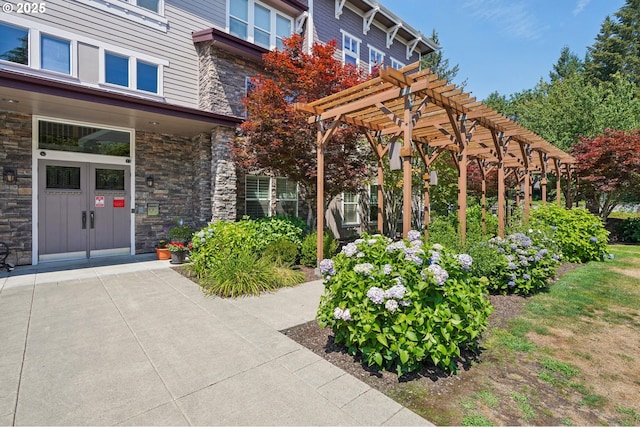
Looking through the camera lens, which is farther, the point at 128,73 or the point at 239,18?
the point at 239,18

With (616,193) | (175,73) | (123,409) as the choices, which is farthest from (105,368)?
(616,193)

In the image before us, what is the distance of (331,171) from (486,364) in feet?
18.6

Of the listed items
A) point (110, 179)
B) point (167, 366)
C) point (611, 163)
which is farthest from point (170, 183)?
point (611, 163)

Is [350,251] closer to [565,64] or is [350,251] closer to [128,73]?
[128,73]

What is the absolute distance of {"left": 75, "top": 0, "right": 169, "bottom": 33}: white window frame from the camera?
7637mm

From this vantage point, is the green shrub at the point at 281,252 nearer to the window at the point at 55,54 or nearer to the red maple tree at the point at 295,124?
the red maple tree at the point at 295,124

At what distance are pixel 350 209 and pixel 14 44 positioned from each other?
1063 centimetres

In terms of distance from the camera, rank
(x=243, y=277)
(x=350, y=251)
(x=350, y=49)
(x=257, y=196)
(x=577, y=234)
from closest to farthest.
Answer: (x=350, y=251) < (x=243, y=277) < (x=577, y=234) < (x=257, y=196) < (x=350, y=49)

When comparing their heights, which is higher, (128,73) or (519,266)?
(128,73)

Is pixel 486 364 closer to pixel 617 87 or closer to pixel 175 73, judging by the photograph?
pixel 175 73

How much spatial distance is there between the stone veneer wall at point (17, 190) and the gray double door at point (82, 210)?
22 centimetres

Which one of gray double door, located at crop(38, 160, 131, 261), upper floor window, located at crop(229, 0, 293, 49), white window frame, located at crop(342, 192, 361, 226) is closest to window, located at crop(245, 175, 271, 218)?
gray double door, located at crop(38, 160, 131, 261)

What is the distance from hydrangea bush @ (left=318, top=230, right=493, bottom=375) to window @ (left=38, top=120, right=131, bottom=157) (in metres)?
7.76

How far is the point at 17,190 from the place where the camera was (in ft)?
21.8
